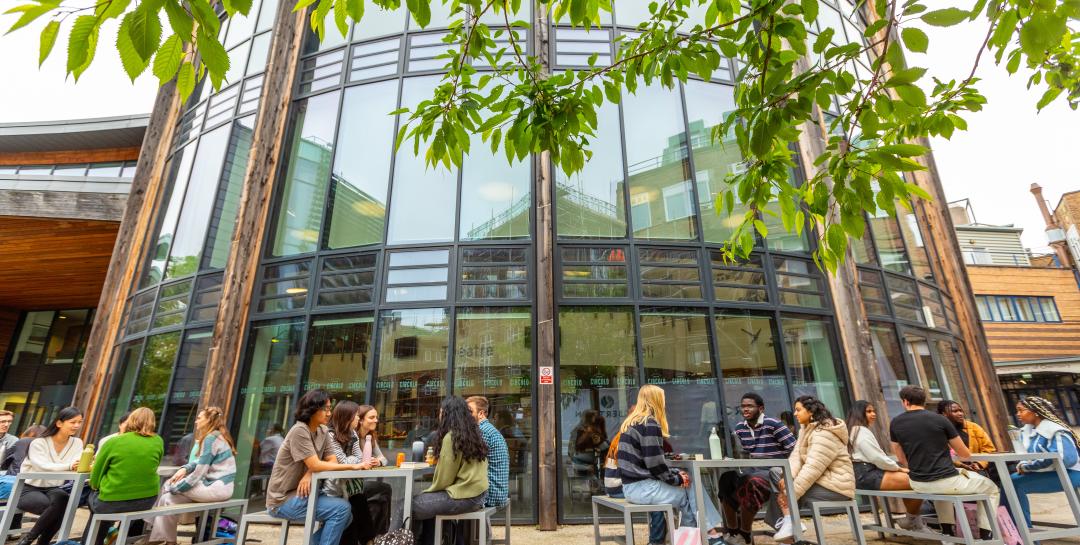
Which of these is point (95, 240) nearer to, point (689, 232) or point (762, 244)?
point (689, 232)

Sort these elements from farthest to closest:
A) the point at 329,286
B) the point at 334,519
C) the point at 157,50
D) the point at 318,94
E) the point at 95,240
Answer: the point at 95,240 → the point at 318,94 → the point at 329,286 → the point at 334,519 → the point at 157,50

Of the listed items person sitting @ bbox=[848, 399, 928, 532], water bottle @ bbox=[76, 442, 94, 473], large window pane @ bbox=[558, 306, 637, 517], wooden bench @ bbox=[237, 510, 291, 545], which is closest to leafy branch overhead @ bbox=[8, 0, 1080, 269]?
person sitting @ bbox=[848, 399, 928, 532]

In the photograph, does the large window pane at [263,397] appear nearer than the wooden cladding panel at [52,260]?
Yes

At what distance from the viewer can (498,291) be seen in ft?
23.5

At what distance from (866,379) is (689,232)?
301 cm

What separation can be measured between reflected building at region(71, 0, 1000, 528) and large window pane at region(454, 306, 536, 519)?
3cm

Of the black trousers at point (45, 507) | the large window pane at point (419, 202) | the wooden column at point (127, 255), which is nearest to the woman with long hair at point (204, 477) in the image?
the black trousers at point (45, 507)

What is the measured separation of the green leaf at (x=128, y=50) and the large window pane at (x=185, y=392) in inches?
285

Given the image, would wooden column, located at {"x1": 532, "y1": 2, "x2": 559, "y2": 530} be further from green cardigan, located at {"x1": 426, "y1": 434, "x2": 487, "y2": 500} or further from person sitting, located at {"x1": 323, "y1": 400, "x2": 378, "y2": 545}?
green cardigan, located at {"x1": 426, "y1": 434, "x2": 487, "y2": 500}

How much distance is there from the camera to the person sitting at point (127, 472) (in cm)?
406

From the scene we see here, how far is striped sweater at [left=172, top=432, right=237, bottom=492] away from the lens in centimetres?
449

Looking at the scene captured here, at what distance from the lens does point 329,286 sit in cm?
748

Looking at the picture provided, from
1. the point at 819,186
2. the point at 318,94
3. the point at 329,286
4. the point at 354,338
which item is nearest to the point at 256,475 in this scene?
the point at 354,338

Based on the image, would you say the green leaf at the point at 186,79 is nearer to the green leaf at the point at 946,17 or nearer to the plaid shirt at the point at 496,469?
the green leaf at the point at 946,17
